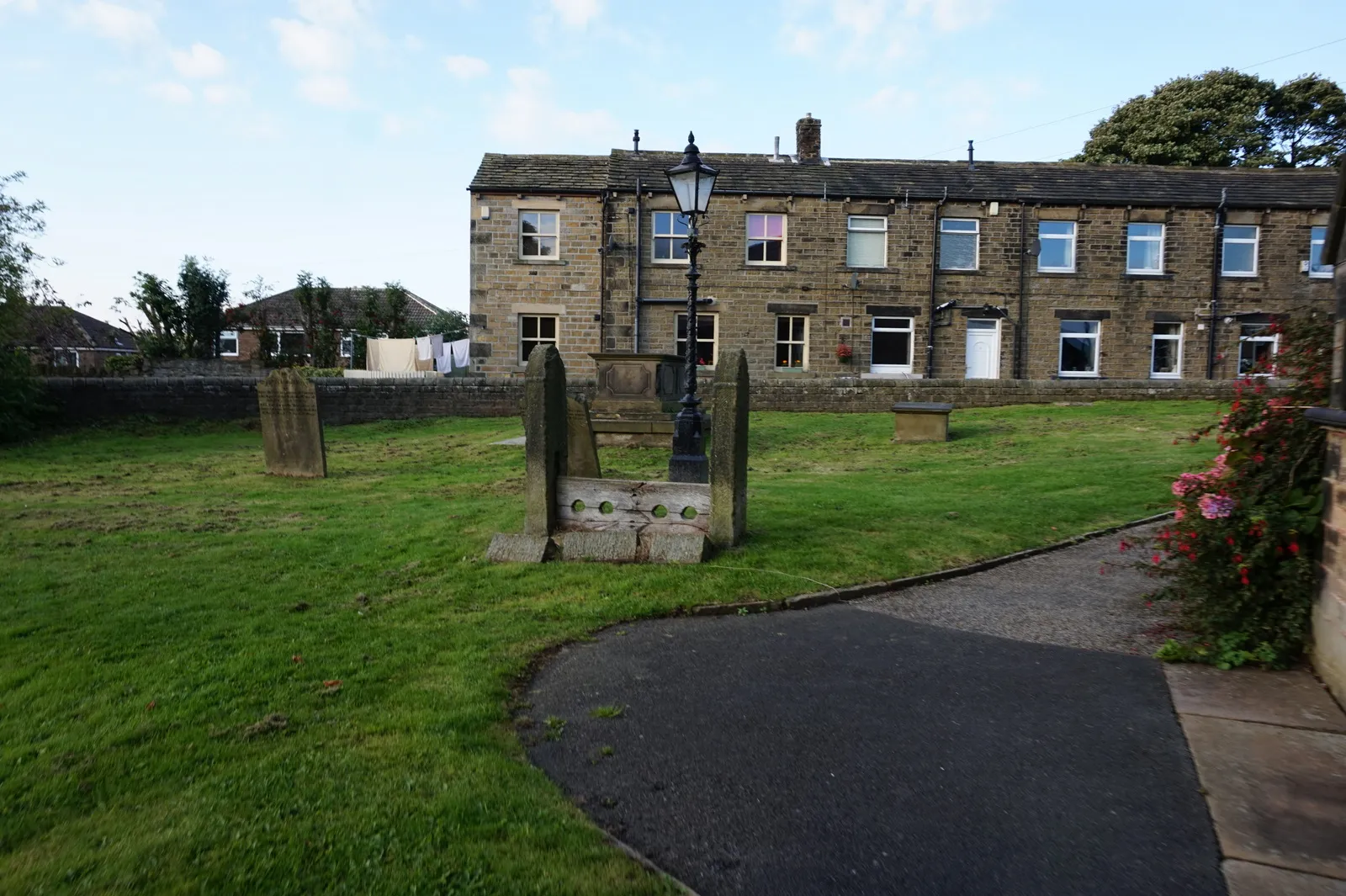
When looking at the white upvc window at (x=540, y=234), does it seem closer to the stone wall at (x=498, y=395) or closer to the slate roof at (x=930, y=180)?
the slate roof at (x=930, y=180)

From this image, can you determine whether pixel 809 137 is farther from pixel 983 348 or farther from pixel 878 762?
pixel 878 762

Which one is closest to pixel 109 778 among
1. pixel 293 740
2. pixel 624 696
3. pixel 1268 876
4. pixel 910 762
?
pixel 293 740

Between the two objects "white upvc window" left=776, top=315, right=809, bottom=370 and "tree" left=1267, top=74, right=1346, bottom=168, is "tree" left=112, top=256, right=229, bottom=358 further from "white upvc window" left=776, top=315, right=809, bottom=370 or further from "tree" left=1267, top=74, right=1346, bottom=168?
"tree" left=1267, top=74, right=1346, bottom=168

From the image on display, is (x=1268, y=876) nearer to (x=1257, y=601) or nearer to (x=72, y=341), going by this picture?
(x=1257, y=601)

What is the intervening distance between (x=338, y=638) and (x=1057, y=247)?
94.6ft

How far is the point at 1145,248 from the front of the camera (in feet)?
94.8

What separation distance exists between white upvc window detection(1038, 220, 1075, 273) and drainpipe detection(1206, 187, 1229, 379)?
4.57m

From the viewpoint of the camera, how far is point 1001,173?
97.6 ft

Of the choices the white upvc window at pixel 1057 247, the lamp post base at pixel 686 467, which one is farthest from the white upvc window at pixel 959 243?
the lamp post base at pixel 686 467

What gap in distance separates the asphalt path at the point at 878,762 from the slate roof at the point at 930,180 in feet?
81.1

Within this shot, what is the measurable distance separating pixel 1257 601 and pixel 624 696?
4063 mm

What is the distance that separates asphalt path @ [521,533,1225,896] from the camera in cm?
312

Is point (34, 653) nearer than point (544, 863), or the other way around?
point (544, 863)

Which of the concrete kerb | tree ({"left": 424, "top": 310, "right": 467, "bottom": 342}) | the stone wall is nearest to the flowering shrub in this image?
the concrete kerb
